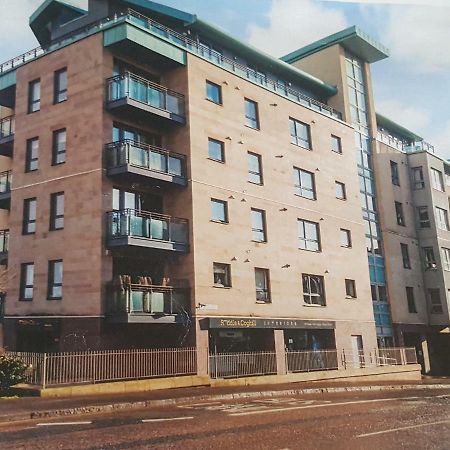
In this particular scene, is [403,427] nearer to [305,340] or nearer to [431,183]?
[305,340]

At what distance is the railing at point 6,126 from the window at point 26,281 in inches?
259

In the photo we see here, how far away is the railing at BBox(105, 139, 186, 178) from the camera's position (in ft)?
62.3

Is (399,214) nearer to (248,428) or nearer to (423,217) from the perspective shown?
(423,217)

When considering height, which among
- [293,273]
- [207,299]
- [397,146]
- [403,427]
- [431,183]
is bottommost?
[403,427]

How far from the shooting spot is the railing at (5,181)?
2317 cm

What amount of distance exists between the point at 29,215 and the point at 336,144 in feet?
55.3

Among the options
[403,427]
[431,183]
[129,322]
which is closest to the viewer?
[403,427]

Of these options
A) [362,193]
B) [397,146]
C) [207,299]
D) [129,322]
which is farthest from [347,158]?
[129,322]

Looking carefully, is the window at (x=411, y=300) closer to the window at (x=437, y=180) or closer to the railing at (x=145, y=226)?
the window at (x=437, y=180)

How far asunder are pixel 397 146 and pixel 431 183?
3363 mm

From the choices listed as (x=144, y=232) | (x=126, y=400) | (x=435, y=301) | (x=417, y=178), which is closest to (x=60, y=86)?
(x=144, y=232)

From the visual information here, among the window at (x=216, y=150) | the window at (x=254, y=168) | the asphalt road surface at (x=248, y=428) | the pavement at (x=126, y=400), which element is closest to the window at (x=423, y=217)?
the window at (x=254, y=168)

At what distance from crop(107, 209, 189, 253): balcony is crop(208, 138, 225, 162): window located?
3.82 metres

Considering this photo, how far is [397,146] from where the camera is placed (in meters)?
35.4
